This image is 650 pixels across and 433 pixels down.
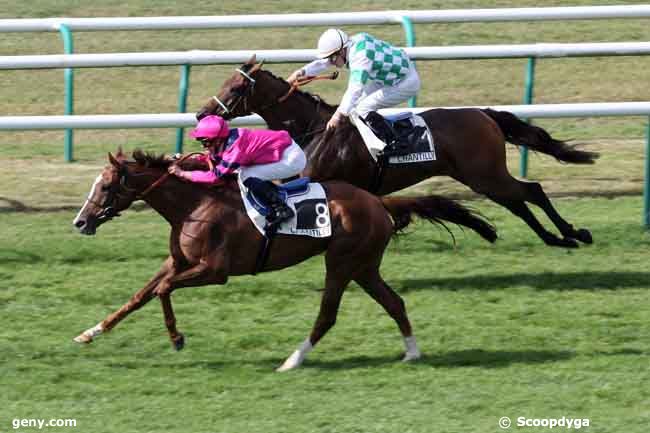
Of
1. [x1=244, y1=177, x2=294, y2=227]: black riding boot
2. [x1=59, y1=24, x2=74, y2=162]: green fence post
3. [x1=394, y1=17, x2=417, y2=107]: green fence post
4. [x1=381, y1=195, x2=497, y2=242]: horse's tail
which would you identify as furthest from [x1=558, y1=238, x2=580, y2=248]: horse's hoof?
[x1=59, y1=24, x2=74, y2=162]: green fence post

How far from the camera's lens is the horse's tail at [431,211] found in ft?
23.4

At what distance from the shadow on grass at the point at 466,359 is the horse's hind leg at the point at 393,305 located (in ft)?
0.24

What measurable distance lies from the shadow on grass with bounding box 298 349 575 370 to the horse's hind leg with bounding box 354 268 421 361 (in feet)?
0.24

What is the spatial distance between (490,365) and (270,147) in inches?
65.3

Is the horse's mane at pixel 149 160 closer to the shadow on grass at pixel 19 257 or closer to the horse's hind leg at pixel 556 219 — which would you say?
the shadow on grass at pixel 19 257

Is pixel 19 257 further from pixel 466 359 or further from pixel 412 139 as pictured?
pixel 466 359

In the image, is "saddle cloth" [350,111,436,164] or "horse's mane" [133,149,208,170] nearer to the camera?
"horse's mane" [133,149,208,170]

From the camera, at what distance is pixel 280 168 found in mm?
6941

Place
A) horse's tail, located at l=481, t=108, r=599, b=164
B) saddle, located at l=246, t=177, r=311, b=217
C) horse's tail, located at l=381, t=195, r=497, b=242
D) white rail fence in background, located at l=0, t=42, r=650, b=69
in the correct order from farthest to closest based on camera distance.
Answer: white rail fence in background, located at l=0, t=42, r=650, b=69
horse's tail, located at l=481, t=108, r=599, b=164
horse's tail, located at l=381, t=195, r=497, b=242
saddle, located at l=246, t=177, r=311, b=217

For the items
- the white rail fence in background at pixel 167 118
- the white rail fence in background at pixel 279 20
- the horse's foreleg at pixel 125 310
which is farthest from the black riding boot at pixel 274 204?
the white rail fence in background at pixel 279 20

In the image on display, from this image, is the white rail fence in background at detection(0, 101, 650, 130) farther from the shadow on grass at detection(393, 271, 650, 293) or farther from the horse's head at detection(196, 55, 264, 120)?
the shadow on grass at detection(393, 271, 650, 293)

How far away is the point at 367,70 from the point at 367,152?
0.57 meters

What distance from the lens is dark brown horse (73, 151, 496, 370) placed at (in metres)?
6.70

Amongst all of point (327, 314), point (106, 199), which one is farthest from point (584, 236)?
point (106, 199)
